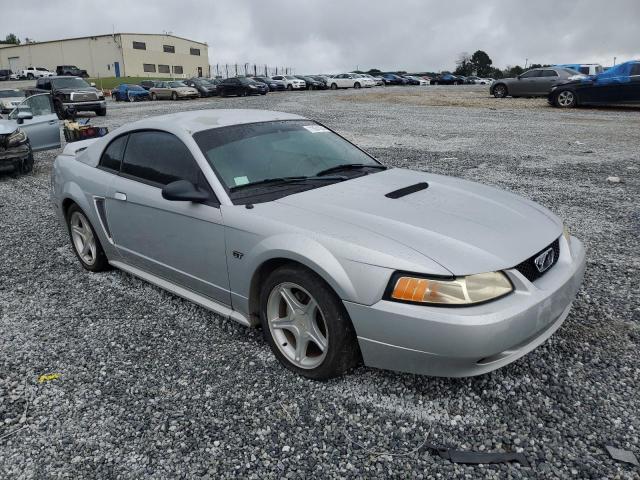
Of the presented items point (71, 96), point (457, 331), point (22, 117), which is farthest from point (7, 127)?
point (71, 96)

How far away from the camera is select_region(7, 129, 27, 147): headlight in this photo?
9.17 m

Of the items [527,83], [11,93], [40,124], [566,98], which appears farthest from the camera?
[527,83]

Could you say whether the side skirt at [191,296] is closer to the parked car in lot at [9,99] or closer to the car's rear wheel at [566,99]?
the parked car in lot at [9,99]

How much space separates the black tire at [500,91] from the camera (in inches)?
969

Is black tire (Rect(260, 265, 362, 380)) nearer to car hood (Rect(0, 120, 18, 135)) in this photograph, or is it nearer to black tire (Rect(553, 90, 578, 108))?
car hood (Rect(0, 120, 18, 135))

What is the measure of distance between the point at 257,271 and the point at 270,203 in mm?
422

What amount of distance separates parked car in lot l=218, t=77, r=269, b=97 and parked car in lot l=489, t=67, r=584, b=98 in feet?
52.7

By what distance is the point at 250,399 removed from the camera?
285 centimetres

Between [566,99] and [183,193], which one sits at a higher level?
[183,193]

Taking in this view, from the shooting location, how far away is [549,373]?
9.70 feet

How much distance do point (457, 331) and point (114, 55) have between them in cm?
7849

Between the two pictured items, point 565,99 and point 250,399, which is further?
point 565,99

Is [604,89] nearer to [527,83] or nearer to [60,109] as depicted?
[527,83]

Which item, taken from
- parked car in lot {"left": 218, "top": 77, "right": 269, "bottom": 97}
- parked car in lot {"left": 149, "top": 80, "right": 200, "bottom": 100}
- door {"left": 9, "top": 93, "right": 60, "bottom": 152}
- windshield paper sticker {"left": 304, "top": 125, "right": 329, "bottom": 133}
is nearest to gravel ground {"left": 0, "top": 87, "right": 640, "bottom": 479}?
windshield paper sticker {"left": 304, "top": 125, "right": 329, "bottom": 133}
